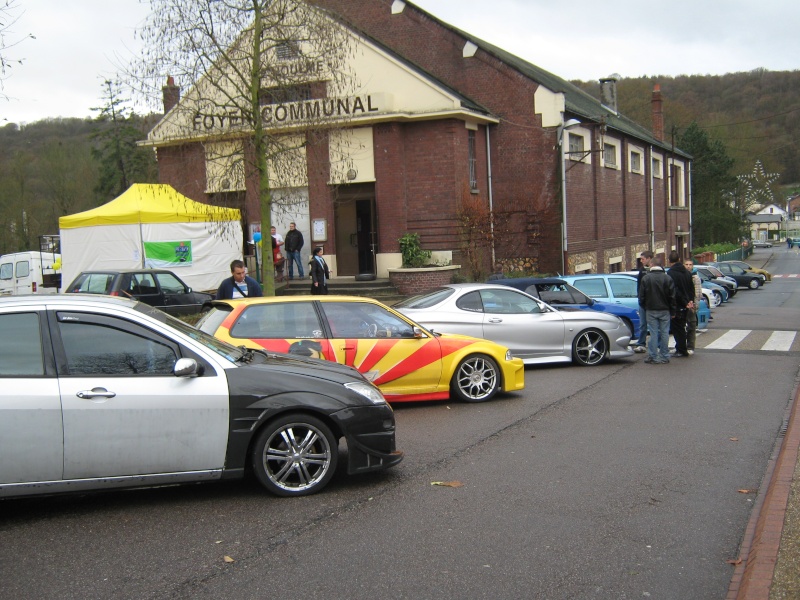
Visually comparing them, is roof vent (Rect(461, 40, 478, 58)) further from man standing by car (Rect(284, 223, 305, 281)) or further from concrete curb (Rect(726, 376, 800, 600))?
concrete curb (Rect(726, 376, 800, 600))

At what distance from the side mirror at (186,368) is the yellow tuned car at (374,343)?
2.96 metres

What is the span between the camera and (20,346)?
560 centimetres

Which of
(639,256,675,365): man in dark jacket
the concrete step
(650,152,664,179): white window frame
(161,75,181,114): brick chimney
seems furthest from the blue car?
(650,152,664,179): white window frame

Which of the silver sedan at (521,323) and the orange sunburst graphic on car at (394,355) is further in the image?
the silver sedan at (521,323)

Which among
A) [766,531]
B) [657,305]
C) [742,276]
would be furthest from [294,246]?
[742,276]

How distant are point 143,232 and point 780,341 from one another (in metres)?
16.1

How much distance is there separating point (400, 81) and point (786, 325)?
13.3 m

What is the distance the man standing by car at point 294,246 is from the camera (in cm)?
2464

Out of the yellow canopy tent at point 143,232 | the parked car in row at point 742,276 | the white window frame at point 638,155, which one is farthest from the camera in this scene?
the parked car in row at point 742,276

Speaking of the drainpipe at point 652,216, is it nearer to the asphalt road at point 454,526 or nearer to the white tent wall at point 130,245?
the white tent wall at point 130,245

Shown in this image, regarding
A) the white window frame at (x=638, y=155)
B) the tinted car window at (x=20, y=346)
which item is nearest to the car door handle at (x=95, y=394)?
the tinted car window at (x=20, y=346)

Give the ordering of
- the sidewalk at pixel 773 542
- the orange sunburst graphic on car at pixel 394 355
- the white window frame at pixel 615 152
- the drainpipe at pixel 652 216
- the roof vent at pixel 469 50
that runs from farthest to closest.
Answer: the drainpipe at pixel 652 216 → the white window frame at pixel 615 152 → the roof vent at pixel 469 50 → the orange sunburst graphic on car at pixel 394 355 → the sidewalk at pixel 773 542

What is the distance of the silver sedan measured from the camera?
1224 cm

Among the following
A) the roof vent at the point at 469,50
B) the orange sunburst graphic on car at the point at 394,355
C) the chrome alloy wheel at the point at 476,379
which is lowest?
the chrome alloy wheel at the point at 476,379
